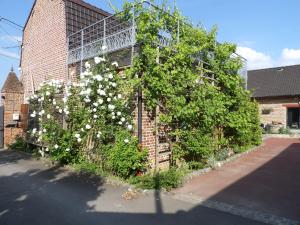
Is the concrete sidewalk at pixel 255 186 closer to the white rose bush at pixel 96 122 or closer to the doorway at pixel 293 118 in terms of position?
the white rose bush at pixel 96 122

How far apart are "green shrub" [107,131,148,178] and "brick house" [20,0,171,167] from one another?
0.36m

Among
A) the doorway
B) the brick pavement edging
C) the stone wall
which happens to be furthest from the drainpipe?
the doorway

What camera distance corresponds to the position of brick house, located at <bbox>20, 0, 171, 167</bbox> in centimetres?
787

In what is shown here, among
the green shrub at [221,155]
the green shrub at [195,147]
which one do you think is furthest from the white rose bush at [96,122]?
the green shrub at [221,155]

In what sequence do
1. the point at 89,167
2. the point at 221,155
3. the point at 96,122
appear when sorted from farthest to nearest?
the point at 221,155 < the point at 89,167 < the point at 96,122

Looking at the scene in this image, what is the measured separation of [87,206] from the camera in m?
5.72

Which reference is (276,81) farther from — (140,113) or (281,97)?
(140,113)

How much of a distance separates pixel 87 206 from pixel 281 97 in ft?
70.8

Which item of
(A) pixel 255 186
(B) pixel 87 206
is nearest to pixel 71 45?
(B) pixel 87 206

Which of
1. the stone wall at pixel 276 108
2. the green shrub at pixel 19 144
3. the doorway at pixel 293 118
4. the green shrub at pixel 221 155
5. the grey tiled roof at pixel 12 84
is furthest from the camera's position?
the stone wall at pixel 276 108

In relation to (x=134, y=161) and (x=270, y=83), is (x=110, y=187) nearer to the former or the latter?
(x=134, y=161)

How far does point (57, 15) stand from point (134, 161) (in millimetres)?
7452

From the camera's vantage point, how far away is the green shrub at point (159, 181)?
22.0 feet

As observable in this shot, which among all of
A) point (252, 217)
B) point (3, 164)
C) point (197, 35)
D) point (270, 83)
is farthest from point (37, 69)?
point (270, 83)
